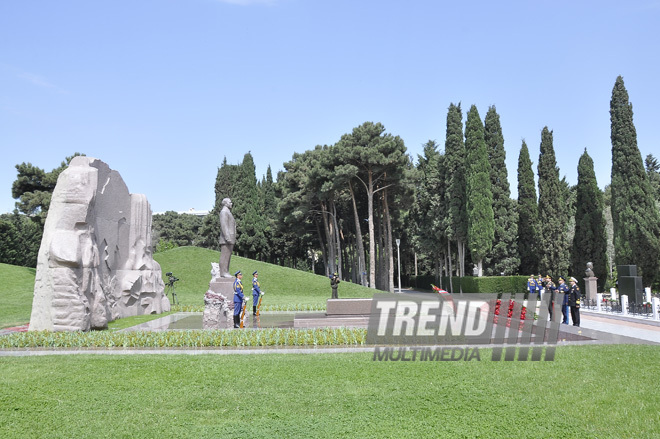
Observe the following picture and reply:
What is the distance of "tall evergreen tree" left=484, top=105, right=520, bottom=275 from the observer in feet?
125

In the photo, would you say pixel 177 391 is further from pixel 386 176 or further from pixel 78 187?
pixel 386 176

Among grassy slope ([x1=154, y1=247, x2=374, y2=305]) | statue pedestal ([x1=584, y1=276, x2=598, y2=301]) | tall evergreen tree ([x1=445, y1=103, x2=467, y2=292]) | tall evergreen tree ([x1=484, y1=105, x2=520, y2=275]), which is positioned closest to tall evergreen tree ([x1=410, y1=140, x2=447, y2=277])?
tall evergreen tree ([x1=445, y1=103, x2=467, y2=292])

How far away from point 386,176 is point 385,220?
16.7ft

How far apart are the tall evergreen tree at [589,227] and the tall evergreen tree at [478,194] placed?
581 cm

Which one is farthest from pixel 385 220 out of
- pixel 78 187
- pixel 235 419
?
pixel 235 419

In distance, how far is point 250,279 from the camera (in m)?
35.2

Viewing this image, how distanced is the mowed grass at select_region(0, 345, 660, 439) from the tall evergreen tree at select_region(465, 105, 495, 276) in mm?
25480

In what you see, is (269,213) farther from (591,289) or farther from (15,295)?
(591,289)

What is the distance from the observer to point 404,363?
9148mm

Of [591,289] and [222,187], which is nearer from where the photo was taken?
[591,289]

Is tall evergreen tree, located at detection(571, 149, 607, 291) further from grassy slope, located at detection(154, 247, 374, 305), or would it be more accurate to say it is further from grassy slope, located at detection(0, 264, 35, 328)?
grassy slope, located at detection(0, 264, 35, 328)

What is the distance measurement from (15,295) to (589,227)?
3481cm

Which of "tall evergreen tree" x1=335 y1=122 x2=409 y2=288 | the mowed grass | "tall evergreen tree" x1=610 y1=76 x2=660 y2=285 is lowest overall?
the mowed grass

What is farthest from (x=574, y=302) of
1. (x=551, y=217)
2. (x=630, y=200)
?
(x=551, y=217)
